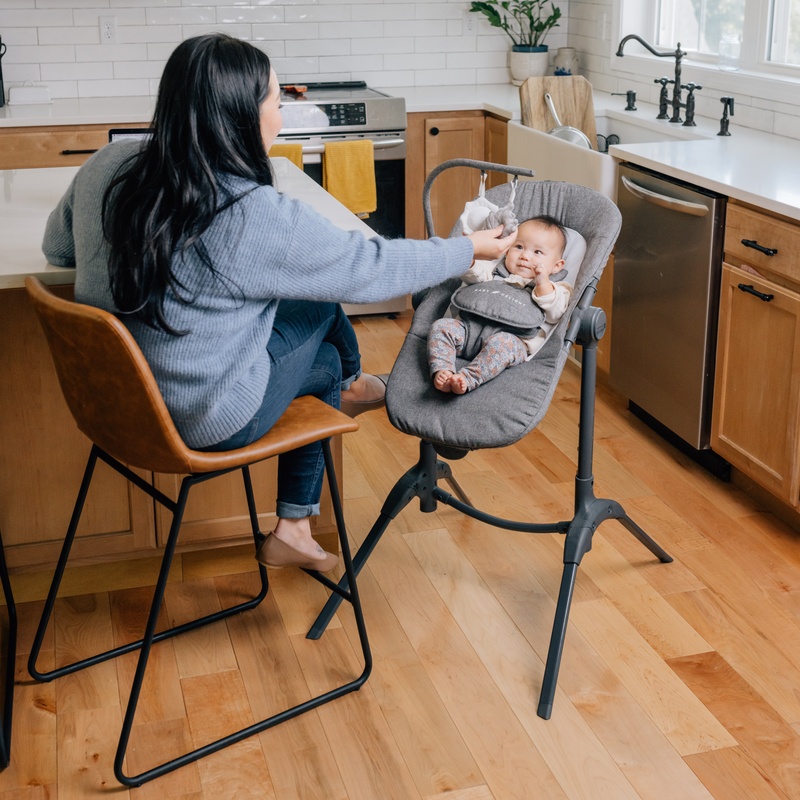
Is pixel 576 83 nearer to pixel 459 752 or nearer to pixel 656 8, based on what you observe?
pixel 656 8

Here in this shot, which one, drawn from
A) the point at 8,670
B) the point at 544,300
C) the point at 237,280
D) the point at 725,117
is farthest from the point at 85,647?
the point at 725,117

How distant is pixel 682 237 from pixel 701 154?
0.33m

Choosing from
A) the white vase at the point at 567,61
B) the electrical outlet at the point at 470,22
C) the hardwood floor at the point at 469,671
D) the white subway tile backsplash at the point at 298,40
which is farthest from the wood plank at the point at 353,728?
the electrical outlet at the point at 470,22

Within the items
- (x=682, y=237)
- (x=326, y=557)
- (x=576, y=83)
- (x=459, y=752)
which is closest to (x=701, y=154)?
(x=682, y=237)

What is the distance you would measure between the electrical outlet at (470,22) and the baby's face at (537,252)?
3.03m

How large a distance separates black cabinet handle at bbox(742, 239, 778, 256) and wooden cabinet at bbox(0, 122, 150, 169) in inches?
100

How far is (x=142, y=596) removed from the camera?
7.77 feet

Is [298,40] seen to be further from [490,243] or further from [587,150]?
[490,243]

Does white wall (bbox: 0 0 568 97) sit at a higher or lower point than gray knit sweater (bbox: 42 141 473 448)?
higher

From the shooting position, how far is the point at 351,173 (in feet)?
13.4

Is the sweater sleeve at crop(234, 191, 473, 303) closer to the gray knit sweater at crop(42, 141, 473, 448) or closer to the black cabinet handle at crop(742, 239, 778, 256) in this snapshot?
the gray knit sweater at crop(42, 141, 473, 448)

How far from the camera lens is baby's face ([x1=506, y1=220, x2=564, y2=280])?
6.89ft

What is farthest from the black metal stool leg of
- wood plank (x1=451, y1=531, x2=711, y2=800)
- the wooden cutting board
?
the wooden cutting board

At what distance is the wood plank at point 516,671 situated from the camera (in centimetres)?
175
